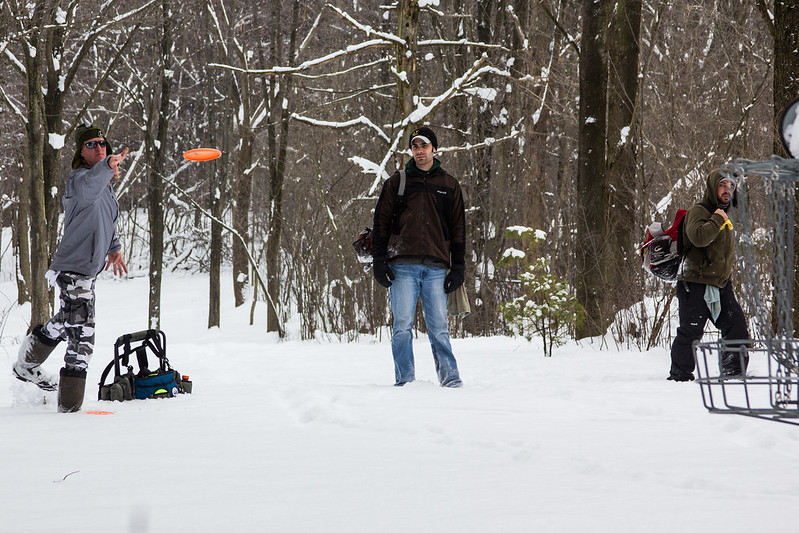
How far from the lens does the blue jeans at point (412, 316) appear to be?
6.30 metres

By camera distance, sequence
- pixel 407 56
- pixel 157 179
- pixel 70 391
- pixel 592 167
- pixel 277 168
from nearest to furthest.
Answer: pixel 70 391 → pixel 592 167 → pixel 407 56 → pixel 277 168 → pixel 157 179

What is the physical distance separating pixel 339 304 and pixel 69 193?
396 inches

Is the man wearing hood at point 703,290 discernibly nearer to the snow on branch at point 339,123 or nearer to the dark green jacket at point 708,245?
the dark green jacket at point 708,245

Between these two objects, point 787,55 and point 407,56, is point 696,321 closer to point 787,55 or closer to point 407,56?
point 787,55

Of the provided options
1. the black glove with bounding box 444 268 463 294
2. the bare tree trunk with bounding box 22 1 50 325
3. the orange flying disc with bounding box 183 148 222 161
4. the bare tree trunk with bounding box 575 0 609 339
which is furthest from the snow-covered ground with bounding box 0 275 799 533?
the bare tree trunk with bounding box 22 1 50 325

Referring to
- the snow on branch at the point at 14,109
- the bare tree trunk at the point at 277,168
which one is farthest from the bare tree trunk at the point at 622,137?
the snow on branch at the point at 14,109

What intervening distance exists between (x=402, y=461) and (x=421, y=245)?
2.84 meters

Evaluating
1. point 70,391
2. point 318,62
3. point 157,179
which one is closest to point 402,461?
point 70,391

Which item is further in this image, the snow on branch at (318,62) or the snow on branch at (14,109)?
the snow on branch at (14,109)

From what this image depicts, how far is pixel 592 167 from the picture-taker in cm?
1059

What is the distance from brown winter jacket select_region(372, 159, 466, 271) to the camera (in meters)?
6.21

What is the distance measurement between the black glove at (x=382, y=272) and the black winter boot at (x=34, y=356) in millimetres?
2362

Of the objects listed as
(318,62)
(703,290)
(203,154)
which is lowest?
(703,290)

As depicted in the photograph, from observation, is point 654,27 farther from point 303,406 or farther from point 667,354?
point 303,406
